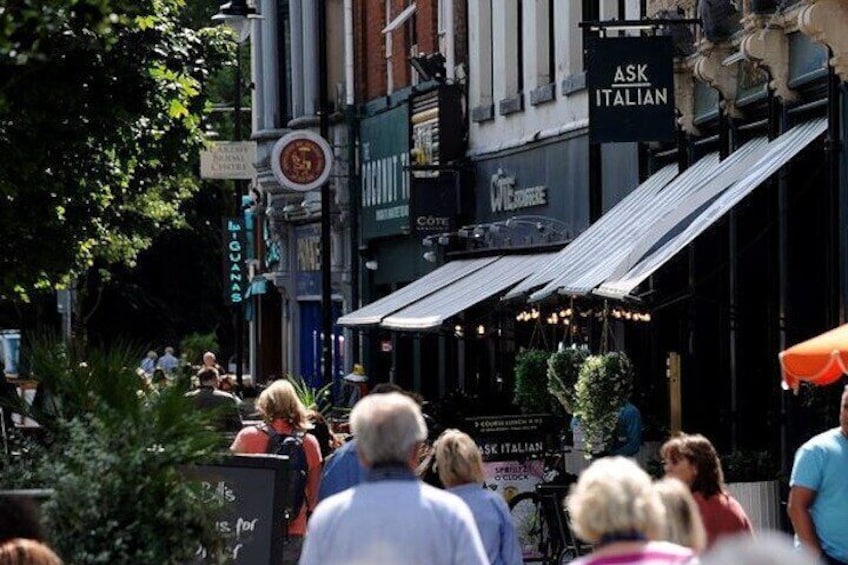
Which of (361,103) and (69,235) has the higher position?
(361,103)

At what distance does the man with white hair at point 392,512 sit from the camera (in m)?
7.82

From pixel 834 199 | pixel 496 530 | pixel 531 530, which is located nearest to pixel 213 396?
pixel 531 530

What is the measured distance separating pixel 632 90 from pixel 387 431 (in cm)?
1408

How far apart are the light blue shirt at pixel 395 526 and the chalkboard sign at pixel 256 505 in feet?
15.9

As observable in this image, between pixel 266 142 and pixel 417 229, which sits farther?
pixel 266 142

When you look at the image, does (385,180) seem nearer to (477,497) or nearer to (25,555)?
(477,497)

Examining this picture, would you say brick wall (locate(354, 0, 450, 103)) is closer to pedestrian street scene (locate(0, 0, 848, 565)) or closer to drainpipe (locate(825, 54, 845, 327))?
pedestrian street scene (locate(0, 0, 848, 565))

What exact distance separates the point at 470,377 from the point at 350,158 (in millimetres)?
6707

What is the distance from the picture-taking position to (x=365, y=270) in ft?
128

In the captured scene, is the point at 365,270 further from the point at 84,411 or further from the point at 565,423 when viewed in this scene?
the point at 84,411

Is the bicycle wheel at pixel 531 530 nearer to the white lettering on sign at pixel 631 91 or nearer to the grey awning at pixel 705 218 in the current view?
the grey awning at pixel 705 218

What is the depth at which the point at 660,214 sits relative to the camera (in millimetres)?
21078

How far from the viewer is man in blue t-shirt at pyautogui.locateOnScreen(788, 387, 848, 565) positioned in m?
11.4

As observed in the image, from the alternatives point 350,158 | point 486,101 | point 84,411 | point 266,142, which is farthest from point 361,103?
point 84,411
